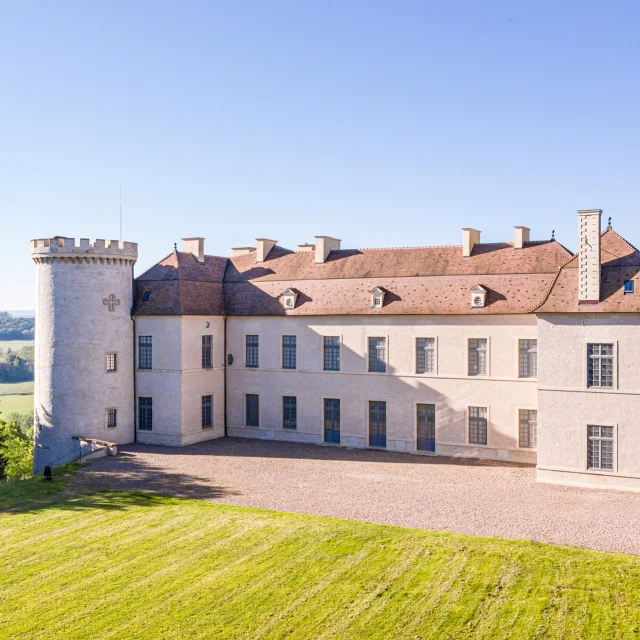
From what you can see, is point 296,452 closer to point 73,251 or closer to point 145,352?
point 145,352

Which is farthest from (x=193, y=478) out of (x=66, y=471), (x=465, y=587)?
(x=465, y=587)

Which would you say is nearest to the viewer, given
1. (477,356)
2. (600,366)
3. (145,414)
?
(600,366)

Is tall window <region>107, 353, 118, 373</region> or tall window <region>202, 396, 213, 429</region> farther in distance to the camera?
tall window <region>202, 396, 213, 429</region>

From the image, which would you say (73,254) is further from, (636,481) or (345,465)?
(636,481)

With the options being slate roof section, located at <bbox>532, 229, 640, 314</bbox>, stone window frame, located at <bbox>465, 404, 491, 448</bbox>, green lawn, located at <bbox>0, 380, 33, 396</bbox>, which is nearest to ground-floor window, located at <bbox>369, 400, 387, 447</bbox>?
stone window frame, located at <bbox>465, 404, 491, 448</bbox>

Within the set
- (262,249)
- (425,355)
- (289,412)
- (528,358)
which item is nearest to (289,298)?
(262,249)

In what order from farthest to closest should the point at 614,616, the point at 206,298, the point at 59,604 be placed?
the point at 206,298, the point at 59,604, the point at 614,616

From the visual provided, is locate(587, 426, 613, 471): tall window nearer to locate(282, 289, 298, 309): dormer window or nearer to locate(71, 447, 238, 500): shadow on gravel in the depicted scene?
locate(71, 447, 238, 500): shadow on gravel
